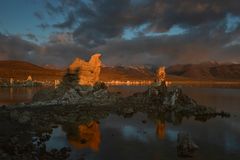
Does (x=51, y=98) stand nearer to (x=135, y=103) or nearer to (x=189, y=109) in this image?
(x=135, y=103)

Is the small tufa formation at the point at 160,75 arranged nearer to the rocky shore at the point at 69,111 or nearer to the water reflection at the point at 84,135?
the rocky shore at the point at 69,111

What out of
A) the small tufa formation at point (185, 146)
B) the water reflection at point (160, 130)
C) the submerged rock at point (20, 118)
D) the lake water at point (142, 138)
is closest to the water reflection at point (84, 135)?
the lake water at point (142, 138)

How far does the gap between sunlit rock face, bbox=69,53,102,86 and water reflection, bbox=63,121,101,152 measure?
63.8ft

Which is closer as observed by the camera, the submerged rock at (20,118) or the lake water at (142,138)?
the lake water at (142,138)

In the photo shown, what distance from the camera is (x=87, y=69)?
159ft

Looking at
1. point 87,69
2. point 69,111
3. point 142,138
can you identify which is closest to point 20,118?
point 69,111

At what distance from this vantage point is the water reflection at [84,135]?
1952cm

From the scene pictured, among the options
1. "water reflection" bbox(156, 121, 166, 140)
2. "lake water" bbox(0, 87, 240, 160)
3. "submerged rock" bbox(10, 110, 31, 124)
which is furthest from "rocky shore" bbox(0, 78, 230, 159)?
"water reflection" bbox(156, 121, 166, 140)

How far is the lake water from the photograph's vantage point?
1752cm

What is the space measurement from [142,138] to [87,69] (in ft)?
91.4

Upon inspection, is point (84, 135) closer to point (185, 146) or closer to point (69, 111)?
point (185, 146)

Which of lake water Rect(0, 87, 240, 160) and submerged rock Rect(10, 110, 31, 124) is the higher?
submerged rock Rect(10, 110, 31, 124)

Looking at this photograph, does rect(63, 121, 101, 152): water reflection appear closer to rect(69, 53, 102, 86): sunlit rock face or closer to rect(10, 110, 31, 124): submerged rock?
rect(10, 110, 31, 124): submerged rock

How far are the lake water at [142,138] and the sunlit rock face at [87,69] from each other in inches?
667
